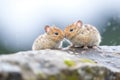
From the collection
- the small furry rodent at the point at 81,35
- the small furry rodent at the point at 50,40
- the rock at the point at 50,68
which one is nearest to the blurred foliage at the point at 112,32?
the small furry rodent at the point at 81,35

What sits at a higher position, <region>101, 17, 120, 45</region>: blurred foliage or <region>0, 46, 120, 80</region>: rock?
<region>0, 46, 120, 80</region>: rock

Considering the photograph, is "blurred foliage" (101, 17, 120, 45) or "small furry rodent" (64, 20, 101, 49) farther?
"blurred foliage" (101, 17, 120, 45)

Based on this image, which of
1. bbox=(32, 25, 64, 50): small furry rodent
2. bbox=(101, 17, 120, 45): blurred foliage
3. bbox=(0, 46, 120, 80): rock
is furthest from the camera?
bbox=(101, 17, 120, 45): blurred foliage

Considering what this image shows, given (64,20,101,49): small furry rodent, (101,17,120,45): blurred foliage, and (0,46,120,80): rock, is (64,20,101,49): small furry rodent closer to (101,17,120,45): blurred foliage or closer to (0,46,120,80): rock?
(0,46,120,80): rock

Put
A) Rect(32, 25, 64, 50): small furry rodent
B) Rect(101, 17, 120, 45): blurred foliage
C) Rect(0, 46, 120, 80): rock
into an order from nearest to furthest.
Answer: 1. Rect(0, 46, 120, 80): rock
2. Rect(32, 25, 64, 50): small furry rodent
3. Rect(101, 17, 120, 45): blurred foliage

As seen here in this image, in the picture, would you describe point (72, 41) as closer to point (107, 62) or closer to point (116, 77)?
point (107, 62)

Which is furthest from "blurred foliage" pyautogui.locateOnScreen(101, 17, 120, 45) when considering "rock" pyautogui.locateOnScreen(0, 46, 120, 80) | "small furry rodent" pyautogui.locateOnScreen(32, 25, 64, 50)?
"rock" pyautogui.locateOnScreen(0, 46, 120, 80)

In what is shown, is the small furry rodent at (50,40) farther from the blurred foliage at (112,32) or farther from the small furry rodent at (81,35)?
the blurred foliage at (112,32)

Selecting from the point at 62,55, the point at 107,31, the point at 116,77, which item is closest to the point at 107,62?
the point at 116,77

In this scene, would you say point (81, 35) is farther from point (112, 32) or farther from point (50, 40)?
point (112, 32)
